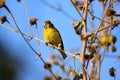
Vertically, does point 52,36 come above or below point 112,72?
above

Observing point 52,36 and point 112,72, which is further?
point 52,36

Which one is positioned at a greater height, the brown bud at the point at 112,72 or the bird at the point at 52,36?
the bird at the point at 52,36

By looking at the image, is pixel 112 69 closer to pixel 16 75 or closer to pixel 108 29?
pixel 108 29

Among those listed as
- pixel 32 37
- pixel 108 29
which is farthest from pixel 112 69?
pixel 32 37

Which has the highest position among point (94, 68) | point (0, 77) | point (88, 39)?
point (88, 39)

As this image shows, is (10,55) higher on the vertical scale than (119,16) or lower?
lower

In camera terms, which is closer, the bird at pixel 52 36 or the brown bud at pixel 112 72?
the brown bud at pixel 112 72

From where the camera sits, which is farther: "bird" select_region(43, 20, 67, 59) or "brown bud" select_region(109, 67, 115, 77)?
"bird" select_region(43, 20, 67, 59)

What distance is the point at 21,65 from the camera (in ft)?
4.47

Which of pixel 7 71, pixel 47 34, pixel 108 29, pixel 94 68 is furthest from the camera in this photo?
pixel 47 34

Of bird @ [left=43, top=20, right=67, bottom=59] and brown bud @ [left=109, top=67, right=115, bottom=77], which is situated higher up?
bird @ [left=43, top=20, right=67, bottom=59]

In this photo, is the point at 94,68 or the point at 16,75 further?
the point at 94,68

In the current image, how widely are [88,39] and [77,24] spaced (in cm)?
41

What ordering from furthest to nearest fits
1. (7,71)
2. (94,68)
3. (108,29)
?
(108,29)
(94,68)
(7,71)
